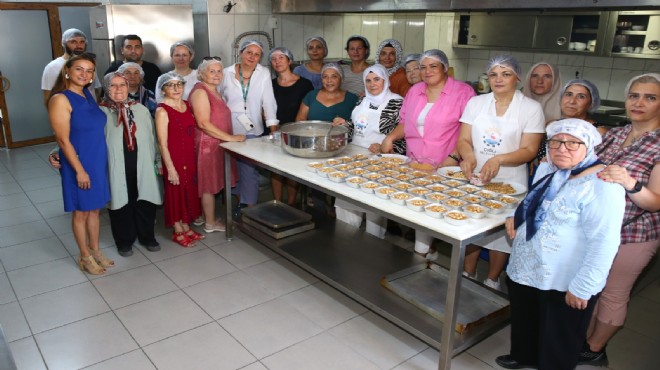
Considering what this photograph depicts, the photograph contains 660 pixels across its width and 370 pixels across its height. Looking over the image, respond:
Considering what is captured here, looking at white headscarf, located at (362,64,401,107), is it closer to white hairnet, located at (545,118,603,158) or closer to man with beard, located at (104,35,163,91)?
white hairnet, located at (545,118,603,158)

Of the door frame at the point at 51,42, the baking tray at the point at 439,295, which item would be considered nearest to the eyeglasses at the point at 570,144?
the baking tray at the point at 439,295

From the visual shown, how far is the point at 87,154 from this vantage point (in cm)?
289

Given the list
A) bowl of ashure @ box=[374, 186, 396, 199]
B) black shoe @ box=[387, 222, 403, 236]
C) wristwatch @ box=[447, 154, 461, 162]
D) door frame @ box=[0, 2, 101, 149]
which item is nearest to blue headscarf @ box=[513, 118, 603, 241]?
bowl of ashure @ box=[374, 186, 396, 199]

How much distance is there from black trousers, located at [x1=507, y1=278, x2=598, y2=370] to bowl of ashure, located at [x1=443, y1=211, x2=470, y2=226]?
0.35m

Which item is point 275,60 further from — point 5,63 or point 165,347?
point 5,63

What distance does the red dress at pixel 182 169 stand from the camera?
3352 millimetres

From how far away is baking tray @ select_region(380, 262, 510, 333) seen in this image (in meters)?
2.43

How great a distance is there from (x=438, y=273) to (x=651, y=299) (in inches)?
54.0

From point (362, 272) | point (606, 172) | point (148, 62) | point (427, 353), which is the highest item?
point (148, 62)

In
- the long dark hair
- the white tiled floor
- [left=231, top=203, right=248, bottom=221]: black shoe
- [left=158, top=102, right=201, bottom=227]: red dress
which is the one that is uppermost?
the long dark hair

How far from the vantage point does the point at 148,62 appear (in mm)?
4617

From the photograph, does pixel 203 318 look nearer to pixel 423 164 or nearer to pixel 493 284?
pixel 423 164

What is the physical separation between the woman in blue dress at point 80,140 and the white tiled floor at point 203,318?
47cm

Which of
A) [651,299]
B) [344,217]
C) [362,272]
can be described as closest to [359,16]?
[344,217]
